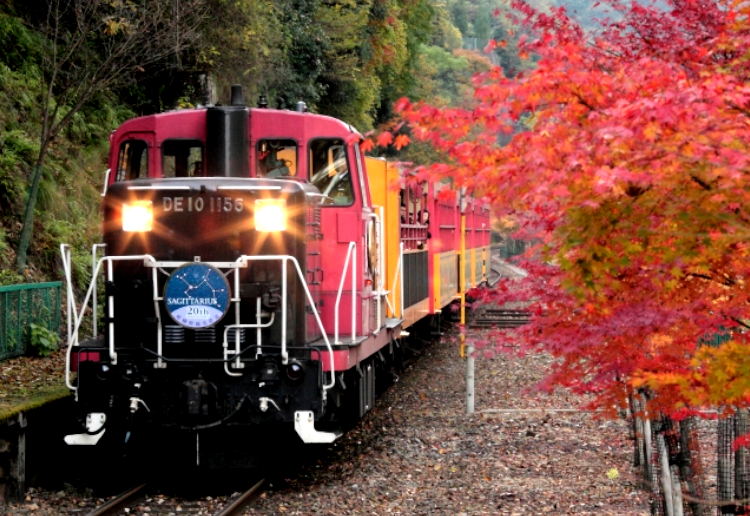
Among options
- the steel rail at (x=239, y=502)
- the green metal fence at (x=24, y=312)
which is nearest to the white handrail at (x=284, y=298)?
the steel rail at (x=239, y=502)

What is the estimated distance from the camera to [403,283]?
1193 cm

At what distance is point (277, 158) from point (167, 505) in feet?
10.9

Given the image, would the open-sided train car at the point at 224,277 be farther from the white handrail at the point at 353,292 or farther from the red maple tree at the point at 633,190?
the red maple tree at the point at 633,190

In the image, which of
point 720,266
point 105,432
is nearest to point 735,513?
point 720,266

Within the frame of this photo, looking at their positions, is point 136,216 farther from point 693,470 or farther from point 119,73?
point 119,73

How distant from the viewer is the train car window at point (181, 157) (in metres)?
8.70

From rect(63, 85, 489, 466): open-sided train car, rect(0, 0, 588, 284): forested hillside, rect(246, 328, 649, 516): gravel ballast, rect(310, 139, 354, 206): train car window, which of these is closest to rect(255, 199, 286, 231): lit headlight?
rect(63, 85, 489, 466): open-sided train car

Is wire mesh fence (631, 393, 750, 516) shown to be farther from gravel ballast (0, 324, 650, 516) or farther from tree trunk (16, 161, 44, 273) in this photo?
tree trunk (16, 161, 44, 273)

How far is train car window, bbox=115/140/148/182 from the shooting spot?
8805mm

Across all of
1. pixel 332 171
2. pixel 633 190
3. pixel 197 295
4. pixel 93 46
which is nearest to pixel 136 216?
pixel 197 295

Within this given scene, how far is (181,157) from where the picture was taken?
344 inches

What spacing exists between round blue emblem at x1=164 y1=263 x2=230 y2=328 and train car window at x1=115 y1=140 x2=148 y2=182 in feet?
5.76

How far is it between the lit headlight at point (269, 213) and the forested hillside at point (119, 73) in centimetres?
208

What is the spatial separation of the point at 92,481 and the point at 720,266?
20.6 ft
